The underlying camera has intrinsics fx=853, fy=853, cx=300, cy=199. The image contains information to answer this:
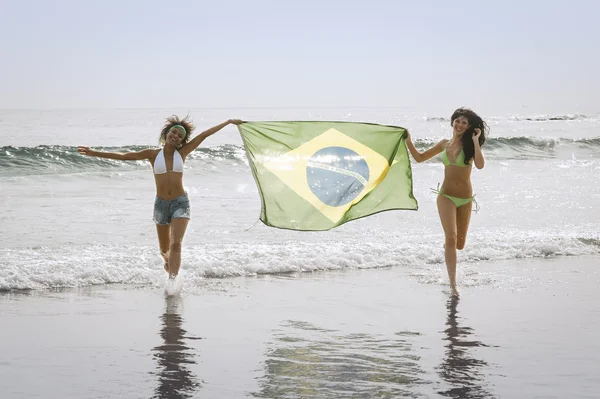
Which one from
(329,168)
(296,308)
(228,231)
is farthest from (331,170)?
(228,231)

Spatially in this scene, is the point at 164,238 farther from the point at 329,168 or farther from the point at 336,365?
the point at 336,365

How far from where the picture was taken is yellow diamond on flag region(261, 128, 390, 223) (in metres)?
9.35

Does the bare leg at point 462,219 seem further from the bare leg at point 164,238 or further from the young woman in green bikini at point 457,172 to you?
the bare leg at point 164,238

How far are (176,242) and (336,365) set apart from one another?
334 cm

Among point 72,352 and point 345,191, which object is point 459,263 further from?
point 72,352

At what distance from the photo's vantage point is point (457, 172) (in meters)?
9.09

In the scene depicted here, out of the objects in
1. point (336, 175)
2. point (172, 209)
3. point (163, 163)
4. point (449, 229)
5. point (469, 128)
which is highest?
point (469, 128)

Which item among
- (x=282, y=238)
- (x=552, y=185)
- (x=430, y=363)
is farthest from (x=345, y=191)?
(x=552, y=185)

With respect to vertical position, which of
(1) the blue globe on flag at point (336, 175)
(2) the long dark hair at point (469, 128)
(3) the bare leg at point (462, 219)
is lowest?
(3) the bare leg at point (462, 219)

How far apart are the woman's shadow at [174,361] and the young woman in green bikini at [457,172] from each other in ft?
9.81

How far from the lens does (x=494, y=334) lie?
7.43 metres

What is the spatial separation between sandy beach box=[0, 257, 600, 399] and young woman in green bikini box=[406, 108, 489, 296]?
68 centimetres

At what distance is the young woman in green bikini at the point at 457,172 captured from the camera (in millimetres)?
9016

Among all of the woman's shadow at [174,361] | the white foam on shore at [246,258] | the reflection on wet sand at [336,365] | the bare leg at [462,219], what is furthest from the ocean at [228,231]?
the reflection on wet sand at [336,365]
